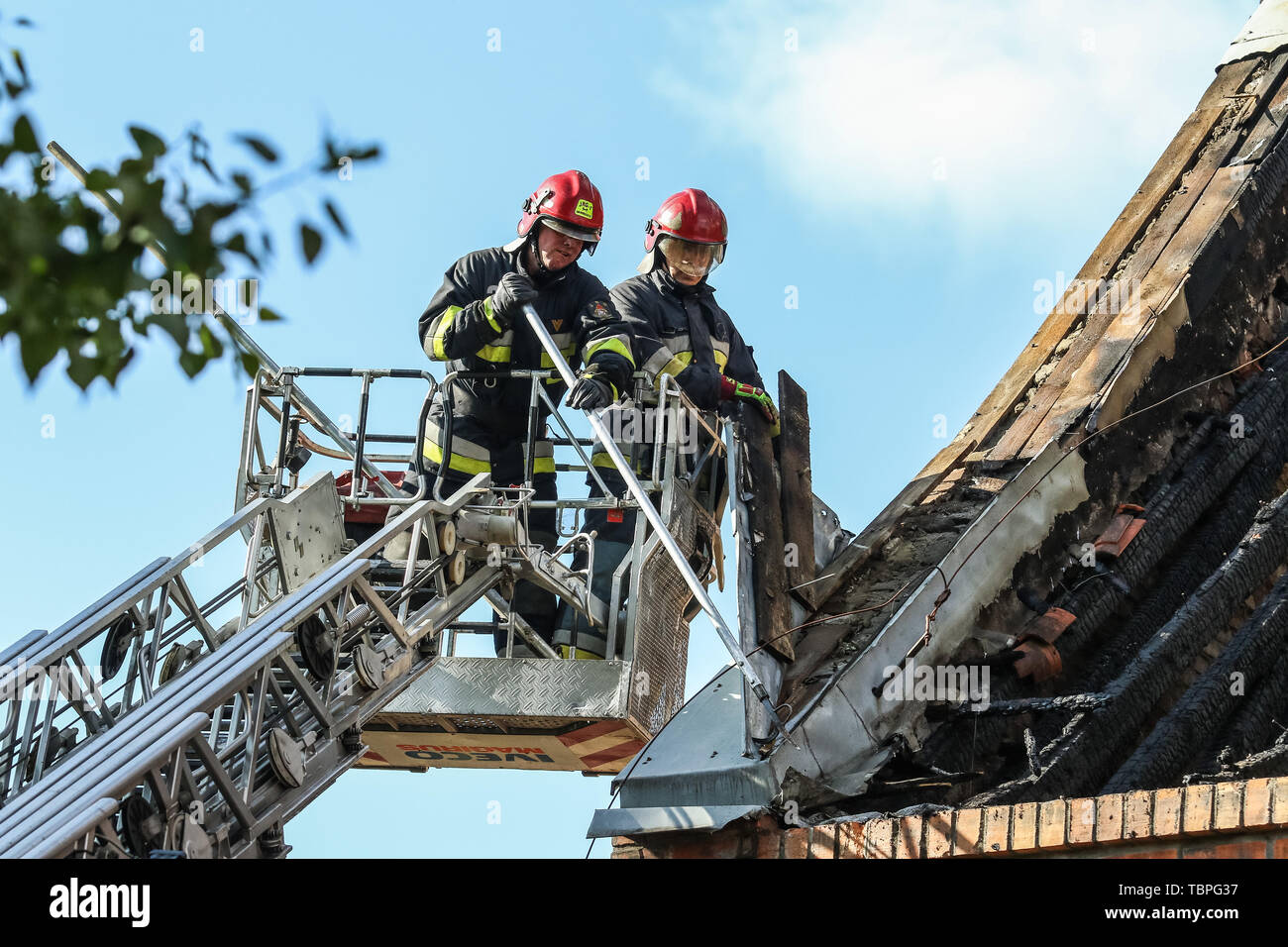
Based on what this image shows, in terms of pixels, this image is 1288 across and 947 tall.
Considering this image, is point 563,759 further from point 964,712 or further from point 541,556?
point 964,712

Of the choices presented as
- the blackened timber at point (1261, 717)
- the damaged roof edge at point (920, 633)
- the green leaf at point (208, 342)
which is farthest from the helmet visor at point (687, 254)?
the green leaf at point (208, 342)

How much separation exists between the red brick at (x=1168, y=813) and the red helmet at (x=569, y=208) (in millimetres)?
5458

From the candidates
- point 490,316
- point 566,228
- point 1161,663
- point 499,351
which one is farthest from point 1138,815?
point 566,228

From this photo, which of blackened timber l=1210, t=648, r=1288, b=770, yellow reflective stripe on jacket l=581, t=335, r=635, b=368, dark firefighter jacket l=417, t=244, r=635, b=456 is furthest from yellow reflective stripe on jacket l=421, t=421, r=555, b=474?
blackened timber l=1210, t=648, r=1288, b=770

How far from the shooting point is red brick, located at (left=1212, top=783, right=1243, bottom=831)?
16.5 feet

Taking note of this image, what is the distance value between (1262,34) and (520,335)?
530cm

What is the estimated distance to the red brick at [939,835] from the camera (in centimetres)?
575

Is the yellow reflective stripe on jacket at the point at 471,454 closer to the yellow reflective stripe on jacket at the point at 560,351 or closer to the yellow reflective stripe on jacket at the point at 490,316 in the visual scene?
the yellow reflective stripe on jacket at the point at 560,351

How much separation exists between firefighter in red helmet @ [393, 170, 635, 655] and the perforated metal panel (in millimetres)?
590

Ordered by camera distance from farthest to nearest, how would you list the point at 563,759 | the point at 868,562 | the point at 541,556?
1. the point at 563,759
2. the point at 541,556
3. the point at 868,562

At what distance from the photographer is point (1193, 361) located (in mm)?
9172

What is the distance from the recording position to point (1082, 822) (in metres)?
5.40
